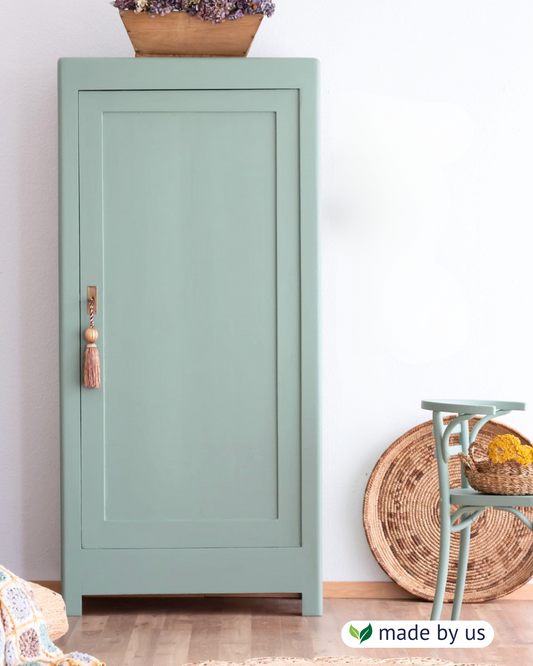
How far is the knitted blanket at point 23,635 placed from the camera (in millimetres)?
1525

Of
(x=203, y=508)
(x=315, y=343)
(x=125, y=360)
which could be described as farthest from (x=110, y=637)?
(x=315, y=343)

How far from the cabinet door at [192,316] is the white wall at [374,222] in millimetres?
387

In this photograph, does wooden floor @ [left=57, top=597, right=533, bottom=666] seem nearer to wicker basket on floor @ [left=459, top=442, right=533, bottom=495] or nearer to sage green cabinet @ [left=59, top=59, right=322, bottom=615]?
sage green cabinet @ [left=59, top=59, right=322, bottom=615]

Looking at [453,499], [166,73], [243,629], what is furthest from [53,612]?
[166,73]

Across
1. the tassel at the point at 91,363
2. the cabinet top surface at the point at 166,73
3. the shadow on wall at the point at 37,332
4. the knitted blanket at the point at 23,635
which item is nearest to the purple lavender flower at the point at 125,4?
the cabinet top surface at the point at 166,73

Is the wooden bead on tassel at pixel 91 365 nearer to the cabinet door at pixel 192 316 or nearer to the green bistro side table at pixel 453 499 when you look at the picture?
the cabinet door at pixel 192 316

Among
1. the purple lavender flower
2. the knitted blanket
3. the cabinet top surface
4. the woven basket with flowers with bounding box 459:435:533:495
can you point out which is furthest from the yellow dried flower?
the purple lavender flower

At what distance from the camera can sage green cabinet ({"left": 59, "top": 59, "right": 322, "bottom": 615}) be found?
247cm

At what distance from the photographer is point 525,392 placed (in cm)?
284

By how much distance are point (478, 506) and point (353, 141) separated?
1.42 metres

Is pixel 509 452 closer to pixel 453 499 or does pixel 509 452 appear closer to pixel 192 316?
pixel 453 499

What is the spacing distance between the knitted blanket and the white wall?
119 centimetres

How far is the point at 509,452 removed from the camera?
7.00 feet

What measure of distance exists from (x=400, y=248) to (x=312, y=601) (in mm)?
1301
